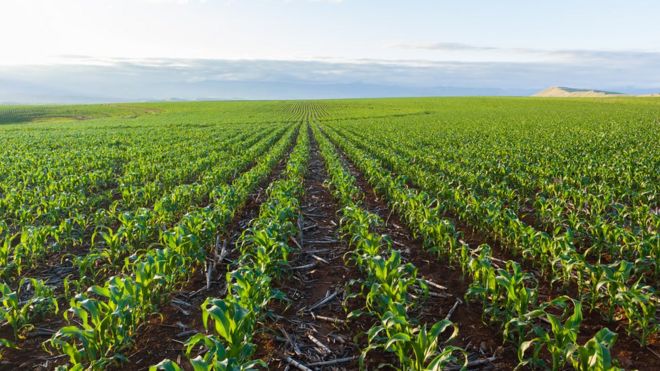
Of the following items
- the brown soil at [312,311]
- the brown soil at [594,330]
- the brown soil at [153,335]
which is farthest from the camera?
the brown soil at [312,311]

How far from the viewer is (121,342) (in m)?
4.16

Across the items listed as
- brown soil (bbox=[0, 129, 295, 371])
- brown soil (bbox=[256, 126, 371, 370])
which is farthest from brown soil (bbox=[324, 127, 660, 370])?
brown soil (bbox=[0, 129, 295, 371])

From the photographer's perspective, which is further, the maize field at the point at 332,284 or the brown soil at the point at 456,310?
the brown soil at the point at 456,310

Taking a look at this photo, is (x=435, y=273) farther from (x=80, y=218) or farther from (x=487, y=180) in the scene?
(x=80, y=218)

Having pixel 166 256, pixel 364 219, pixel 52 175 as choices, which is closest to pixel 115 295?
pixel 166 256

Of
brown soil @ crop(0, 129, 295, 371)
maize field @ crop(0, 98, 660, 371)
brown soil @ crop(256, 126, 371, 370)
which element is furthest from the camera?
brown soil @ crop(256, 126, 371, 370)

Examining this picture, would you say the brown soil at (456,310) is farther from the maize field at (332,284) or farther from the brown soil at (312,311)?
the brown soil at (312,311)

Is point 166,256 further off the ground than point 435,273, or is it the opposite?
point 166,256

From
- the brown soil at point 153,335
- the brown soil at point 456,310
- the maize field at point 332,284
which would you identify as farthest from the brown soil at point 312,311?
the brown soil at point 456,310

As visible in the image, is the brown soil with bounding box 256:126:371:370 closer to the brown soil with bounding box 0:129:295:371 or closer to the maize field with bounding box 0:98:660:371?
the maize field with bounding box 0:98:660:371

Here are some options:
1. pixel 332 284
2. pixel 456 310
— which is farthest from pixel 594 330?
pixel 332 284

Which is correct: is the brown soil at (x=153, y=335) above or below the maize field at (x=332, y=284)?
below

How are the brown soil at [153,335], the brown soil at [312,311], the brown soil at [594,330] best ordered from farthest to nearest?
the brown soil at [312,311] < the brown soil at [153,335] < the brown soil at [594,330]

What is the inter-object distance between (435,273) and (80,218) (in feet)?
22.7
